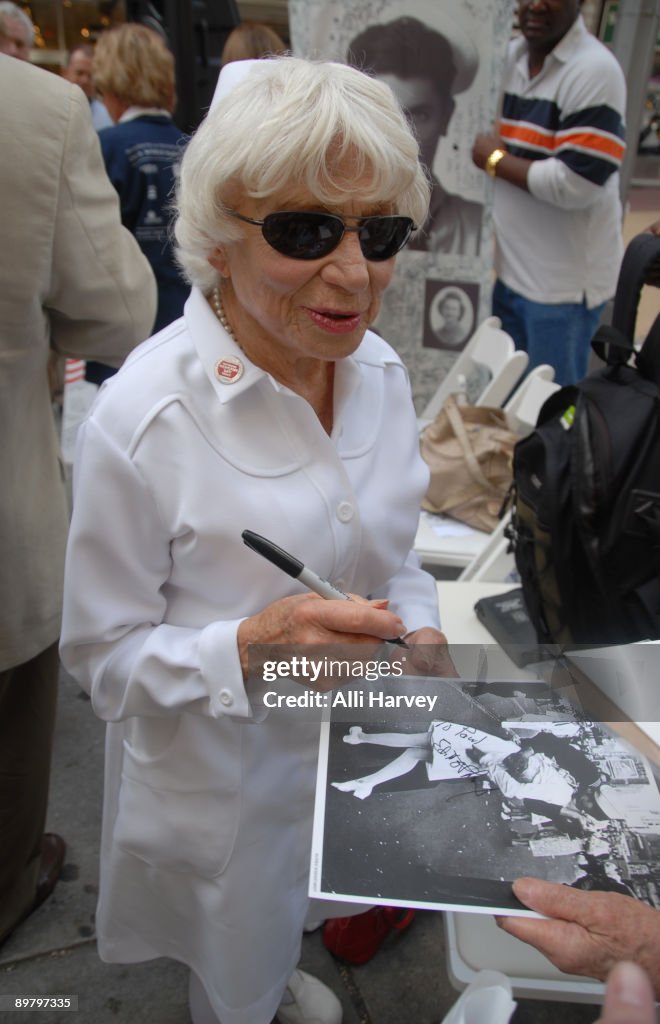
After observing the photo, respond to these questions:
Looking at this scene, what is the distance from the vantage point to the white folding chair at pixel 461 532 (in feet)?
9.30

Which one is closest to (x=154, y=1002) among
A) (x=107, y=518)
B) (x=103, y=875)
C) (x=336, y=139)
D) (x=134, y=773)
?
(x=103, y=875)

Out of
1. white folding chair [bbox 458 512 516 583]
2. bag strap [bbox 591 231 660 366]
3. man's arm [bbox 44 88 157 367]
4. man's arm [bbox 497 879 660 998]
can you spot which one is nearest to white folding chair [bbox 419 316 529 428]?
white folding chair [bbox 458 512 516 583]

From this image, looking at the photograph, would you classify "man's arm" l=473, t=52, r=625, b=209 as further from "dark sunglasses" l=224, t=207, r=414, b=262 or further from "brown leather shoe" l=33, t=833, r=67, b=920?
"brown leather shoe" l=33, t=833, r=67, b=920

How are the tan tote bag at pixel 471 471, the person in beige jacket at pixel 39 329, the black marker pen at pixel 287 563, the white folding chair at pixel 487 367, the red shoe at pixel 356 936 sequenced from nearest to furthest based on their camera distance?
1. the black marker pen at pixel 287 563
2. the person in beige jacket at pixel 39 329
3. the red shoe at pixel 356 936
4. the tan tote bag at pixel 471 471
5. the white folding chair at pixel 487 367

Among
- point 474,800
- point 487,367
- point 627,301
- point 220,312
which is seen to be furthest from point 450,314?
point 474,800

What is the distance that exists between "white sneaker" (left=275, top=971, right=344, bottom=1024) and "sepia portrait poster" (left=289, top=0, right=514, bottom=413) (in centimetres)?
290

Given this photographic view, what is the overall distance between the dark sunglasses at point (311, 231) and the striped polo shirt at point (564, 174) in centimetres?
272

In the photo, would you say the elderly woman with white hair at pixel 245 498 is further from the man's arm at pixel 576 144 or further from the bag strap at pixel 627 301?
the man's arm at pixel 576 144

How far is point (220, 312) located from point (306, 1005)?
5.15 ft

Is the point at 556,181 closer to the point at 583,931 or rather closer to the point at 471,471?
the point at 471,471

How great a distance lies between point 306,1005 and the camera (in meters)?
1.78

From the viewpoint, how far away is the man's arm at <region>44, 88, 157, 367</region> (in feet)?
4.84

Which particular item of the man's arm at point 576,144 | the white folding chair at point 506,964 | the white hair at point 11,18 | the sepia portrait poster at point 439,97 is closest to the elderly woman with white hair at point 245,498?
the white folding chair at point 506,964

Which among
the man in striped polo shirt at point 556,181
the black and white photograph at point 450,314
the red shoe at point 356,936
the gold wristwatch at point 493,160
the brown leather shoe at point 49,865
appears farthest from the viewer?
the black and white photograph at point 450,314
